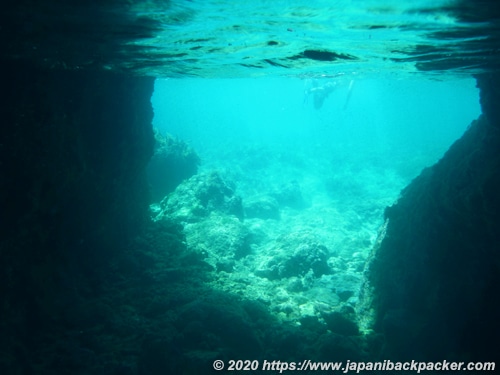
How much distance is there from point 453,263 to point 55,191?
10382 millimetres

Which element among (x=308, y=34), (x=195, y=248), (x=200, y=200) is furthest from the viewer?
(x=200, y=200)

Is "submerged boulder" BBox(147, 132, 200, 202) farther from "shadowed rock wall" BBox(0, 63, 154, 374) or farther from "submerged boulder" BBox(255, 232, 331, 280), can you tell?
"submerged boulder" BBox(255, 232, 331, 280)

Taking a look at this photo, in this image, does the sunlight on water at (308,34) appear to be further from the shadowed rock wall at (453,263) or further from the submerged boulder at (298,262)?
the submerged boulder at (298,262)

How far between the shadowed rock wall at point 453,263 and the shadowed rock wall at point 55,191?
8.79 metres

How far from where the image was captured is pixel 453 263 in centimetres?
776

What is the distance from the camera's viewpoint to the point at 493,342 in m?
6.62

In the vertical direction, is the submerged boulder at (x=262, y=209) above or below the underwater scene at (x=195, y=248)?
below

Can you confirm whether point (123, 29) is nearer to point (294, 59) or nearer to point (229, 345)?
point (294, 59)

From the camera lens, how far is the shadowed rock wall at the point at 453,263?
6855mm

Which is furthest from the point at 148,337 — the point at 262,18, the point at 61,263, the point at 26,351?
the point at 262,18

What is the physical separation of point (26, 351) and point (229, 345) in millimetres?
A: 4548

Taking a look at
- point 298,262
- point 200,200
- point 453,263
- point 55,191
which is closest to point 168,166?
point 200,200

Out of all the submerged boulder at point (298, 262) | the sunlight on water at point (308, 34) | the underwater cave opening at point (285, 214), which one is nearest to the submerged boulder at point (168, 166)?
the underwater cave opening at point (285, 214)

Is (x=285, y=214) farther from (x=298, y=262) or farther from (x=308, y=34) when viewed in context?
(x=308, y=34)
